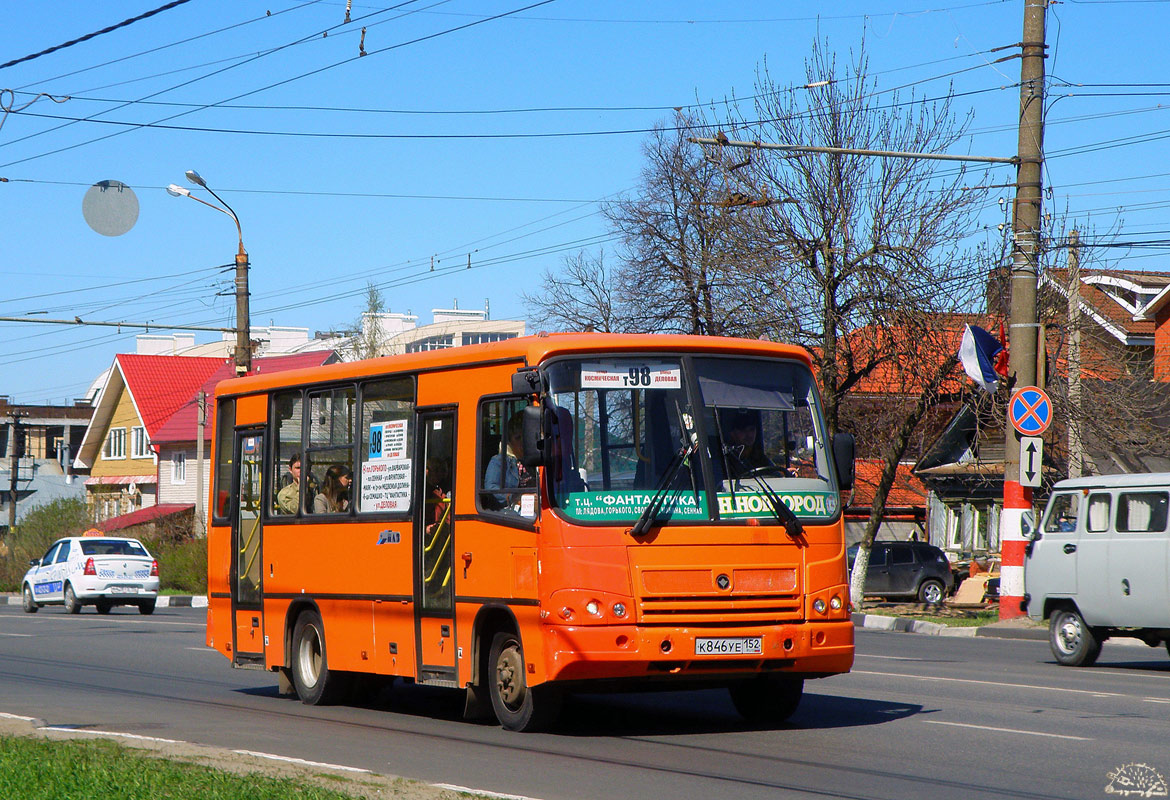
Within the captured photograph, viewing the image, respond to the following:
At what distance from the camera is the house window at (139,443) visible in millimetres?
75312

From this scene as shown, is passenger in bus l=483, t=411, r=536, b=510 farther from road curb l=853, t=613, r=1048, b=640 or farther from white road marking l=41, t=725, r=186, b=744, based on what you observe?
road curb l=853, t=613, r=1048, b=640

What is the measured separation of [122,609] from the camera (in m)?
35.7

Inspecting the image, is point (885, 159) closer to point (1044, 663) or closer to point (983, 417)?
point (983, 417)

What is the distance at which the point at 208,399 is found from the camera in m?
70.2

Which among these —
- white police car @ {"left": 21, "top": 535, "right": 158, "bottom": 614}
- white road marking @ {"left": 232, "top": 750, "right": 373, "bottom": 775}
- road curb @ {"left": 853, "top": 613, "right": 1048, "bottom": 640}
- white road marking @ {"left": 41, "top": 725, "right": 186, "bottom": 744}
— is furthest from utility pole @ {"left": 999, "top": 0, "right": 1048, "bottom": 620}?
white police car @ {"left": 21, "top": 535, "right": 158, "bottom": 614}

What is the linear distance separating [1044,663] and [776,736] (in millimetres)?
8543

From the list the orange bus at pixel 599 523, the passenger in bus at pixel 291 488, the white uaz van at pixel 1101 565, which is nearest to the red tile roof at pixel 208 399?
the white uaz van at pixel 1101 565

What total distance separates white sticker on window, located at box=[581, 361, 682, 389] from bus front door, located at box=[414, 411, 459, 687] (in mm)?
1465

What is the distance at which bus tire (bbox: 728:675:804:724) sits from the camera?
11703 millimetres

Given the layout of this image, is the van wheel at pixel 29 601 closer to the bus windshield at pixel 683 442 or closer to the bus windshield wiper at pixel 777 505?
the bus windshield at pixel 683 442

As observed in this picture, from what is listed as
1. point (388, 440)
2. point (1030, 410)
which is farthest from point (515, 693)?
point (1030, 410)

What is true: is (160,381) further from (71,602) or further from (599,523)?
(599,523)

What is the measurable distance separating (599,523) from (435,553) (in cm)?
189

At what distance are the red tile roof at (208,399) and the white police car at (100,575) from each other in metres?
34.9
